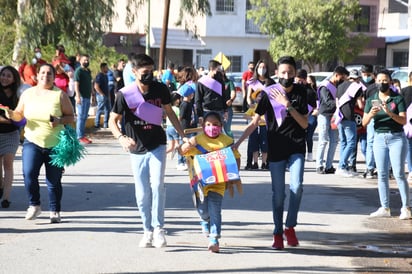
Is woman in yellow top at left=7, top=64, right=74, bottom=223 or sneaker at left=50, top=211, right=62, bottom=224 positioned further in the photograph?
sneaker at left=50, top=211, right=62, bottom=224

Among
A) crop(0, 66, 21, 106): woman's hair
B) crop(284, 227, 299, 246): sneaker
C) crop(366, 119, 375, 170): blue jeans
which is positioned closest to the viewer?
crop(284, 227, 299, 246): sneaker

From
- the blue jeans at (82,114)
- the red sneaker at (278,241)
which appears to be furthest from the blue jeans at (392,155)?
the blue jeans at (82,114)

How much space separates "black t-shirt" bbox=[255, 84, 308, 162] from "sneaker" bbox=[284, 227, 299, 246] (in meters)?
0.75

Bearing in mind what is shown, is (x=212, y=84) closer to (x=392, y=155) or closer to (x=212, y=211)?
(x=392, y=155)

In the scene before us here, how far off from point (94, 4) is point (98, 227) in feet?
46.2

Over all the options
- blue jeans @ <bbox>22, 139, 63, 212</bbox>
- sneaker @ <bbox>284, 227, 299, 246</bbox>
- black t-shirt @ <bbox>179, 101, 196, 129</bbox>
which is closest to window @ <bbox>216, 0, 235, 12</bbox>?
black t-shirt @ <bbox>179, 101, 196, 129</bbox>

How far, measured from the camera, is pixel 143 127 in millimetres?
9203

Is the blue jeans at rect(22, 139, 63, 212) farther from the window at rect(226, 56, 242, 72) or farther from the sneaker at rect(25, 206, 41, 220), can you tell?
the window at rect(226, 56, 242, 72)

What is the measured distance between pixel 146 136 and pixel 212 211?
997 millimetres

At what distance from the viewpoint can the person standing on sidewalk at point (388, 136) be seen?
11523 millimetres

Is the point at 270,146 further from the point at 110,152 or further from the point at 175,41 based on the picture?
the point at 175,41

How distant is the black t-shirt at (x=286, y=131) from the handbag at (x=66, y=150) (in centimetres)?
237

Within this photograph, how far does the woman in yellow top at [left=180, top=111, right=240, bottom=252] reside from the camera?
9047mm

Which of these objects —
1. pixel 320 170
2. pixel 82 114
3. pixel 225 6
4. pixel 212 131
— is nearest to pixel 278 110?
pixel 212 131
